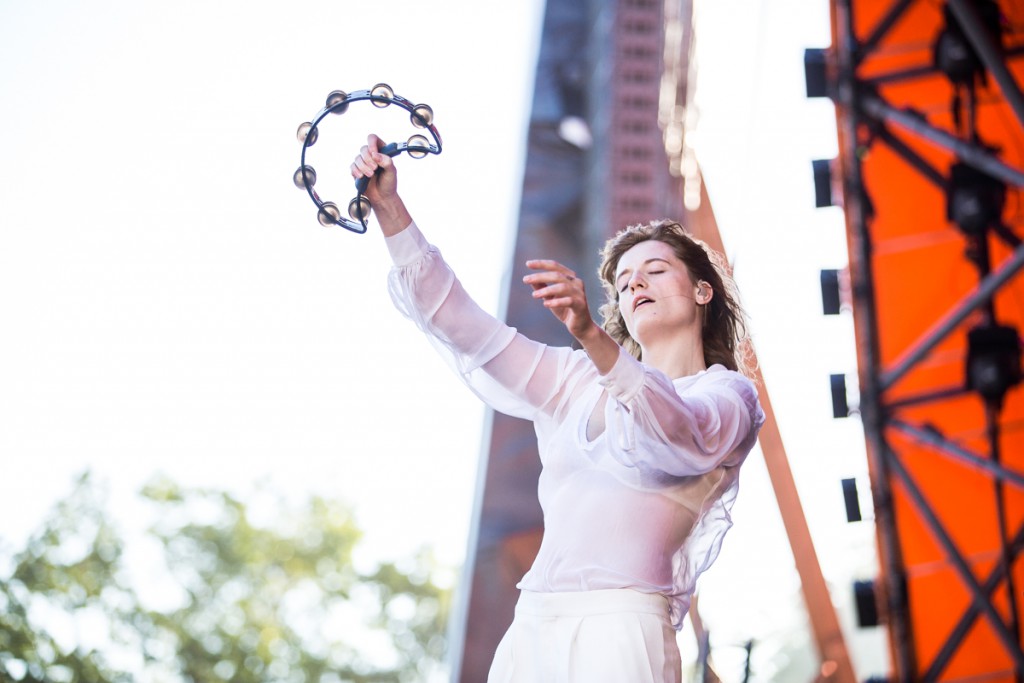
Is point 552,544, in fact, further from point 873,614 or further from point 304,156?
point 873,614

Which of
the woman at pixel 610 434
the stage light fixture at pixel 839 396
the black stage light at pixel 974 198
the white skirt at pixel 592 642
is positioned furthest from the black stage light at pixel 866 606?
the white skirt at pixel 592 642

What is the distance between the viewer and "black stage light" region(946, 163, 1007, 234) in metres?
4.73

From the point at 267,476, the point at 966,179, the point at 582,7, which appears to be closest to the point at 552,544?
the point at 966,179

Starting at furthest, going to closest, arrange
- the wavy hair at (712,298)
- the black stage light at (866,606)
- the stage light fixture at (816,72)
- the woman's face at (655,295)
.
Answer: the black stage light at (866,606) → the stage light fixture at (816,72) → the wavy hair at (712,298) → the woman's face at (655,295)

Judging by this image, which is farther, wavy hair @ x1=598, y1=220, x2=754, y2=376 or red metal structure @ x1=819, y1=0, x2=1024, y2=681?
red metal structure @ x1=819, y1=0, x2=1024, y2=681

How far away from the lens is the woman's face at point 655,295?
1867mm

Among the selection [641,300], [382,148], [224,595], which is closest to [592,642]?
[641,300]

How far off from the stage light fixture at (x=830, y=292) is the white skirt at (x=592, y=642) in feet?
13.0

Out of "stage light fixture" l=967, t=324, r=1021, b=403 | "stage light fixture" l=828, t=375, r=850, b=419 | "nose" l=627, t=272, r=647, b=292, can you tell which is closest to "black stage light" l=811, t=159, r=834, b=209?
"stage light fixture" l=828, t=375, r=850, b=419

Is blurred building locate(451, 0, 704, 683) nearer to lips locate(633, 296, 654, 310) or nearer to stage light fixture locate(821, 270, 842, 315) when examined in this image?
stage light fixture locate(821, 270, 842, 315)

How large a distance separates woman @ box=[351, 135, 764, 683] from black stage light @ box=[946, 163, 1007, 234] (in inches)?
127

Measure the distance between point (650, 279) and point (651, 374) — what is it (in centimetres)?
45

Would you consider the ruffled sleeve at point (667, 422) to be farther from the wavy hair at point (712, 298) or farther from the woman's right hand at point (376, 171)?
the woman's right hand at point (376, 171)

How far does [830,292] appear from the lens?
5.39m
